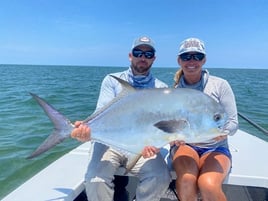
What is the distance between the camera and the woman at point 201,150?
7.52ft

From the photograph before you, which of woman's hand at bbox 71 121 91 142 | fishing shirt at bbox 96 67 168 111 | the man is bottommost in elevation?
the man

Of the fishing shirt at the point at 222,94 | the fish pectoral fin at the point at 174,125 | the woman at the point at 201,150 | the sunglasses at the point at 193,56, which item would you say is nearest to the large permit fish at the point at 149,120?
the fish pectoral fin at the point at 174,125

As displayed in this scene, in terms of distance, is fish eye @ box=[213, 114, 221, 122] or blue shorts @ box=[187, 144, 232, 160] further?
blue shorts @ box=[187, 144, 232, 160]

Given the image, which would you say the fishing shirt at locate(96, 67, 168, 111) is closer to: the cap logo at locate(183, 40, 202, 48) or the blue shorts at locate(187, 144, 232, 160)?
the cap logo at locate(183, 40, 202, 48)

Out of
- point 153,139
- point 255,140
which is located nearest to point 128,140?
point 153,139

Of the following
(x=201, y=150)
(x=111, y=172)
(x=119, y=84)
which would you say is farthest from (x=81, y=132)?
(x=201, y=150)

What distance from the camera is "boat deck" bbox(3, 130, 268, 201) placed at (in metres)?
2.31

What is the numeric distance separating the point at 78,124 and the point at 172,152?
0.91m

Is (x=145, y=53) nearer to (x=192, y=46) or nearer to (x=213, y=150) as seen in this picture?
(x=192, y=46)

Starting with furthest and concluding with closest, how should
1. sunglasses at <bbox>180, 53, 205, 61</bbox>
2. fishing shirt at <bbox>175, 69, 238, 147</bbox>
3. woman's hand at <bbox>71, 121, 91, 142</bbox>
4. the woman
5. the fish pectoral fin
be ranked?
sunglasses at <bbox>180, 53, 205, 61</bbox> < fishing shirt at <bbox>175, 69, 238, 147</bbox> < the woman < woman's hand at <bbox>71, 121, 91, 142</bbox> < the fish pectoral fin

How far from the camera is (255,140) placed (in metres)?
3.79

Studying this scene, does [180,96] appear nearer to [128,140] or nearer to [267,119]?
[128,140]

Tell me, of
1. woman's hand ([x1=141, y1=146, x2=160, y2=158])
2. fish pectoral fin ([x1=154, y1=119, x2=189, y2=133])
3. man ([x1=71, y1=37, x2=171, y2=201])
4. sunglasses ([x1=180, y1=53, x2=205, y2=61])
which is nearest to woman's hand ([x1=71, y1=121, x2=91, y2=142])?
man ([x1=71, y1=37, x2=171, y2=201])

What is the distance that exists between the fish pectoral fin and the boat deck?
705mm
